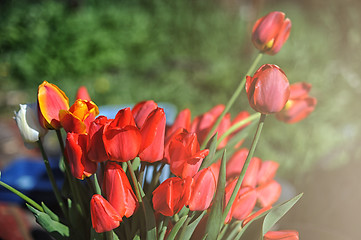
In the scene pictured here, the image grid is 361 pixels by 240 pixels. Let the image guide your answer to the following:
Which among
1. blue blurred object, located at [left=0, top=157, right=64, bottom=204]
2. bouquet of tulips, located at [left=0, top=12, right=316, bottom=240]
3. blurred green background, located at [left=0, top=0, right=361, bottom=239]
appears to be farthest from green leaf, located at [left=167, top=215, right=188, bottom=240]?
blurred green background, located at [left=0, top=0, right=361, bottom=239]

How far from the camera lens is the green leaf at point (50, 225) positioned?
422mm

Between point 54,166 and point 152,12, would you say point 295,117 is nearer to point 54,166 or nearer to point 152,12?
point 54,166

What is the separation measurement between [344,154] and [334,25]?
0.46 m

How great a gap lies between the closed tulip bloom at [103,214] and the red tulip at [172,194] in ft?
0.13

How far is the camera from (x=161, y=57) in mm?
4434

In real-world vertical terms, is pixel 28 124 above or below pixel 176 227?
above

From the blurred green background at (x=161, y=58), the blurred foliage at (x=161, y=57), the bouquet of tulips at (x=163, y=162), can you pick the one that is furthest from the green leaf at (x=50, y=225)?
the blurred foliage at (x=161, y=57)

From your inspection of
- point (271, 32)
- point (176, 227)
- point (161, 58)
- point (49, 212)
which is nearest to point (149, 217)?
point (176, 227)

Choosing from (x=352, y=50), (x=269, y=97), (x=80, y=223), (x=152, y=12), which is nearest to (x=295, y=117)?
(x=269, y=97)

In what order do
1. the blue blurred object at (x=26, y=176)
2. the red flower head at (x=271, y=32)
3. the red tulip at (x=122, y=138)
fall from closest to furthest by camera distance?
Answer: the red tulip at (x=122, y=138), the red flower head at (x=271, y=32), the blue blurred object at (x=26, y=176)

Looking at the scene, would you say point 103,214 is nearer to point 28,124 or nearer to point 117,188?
point 117,188

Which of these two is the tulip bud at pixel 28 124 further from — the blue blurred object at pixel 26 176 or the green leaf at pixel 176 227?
the blue blurred object at pixel 26 176

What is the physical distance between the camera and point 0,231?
72 cm

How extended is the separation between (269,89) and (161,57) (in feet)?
13.5
